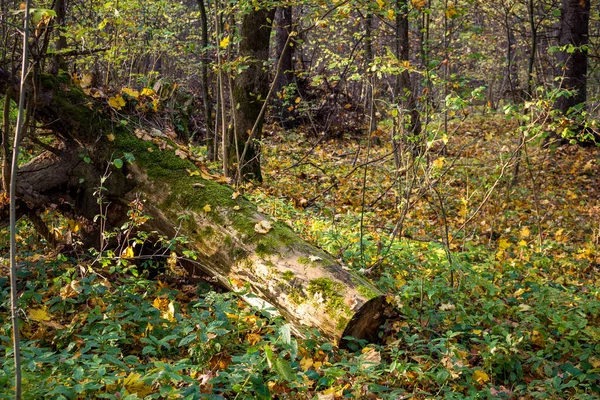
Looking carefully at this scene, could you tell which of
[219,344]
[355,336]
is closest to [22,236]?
[219,344]

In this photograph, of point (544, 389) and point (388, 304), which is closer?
point (544, 389)

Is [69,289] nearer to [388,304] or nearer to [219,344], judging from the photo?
[219,344]

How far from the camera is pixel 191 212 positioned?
4.02m

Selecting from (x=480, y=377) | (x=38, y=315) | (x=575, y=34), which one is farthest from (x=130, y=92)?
(x=575, y=34)

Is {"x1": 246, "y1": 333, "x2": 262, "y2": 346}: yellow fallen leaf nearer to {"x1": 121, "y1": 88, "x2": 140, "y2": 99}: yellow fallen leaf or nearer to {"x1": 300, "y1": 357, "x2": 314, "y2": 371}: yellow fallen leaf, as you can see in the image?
{"x1": 300, "y1": 357, "x2": 314, "y2": 371}: yellow fallen leaf

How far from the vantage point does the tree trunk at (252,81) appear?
7.41 metres

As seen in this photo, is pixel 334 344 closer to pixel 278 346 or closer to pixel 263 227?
pixel 278 346

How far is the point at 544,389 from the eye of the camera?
305 centimetres

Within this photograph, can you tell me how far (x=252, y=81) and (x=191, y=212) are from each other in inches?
162

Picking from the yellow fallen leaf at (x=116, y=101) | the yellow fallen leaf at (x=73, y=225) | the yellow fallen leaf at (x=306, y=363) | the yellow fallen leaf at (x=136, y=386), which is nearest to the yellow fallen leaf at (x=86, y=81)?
the yellow fallen leaf at (x=116, y=101)

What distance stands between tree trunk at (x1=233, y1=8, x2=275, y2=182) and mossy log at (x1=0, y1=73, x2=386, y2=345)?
3.11 meters

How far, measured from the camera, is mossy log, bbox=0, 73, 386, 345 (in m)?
3.36

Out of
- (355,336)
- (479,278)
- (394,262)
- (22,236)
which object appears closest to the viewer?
(355,336)

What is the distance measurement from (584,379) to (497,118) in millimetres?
14341
